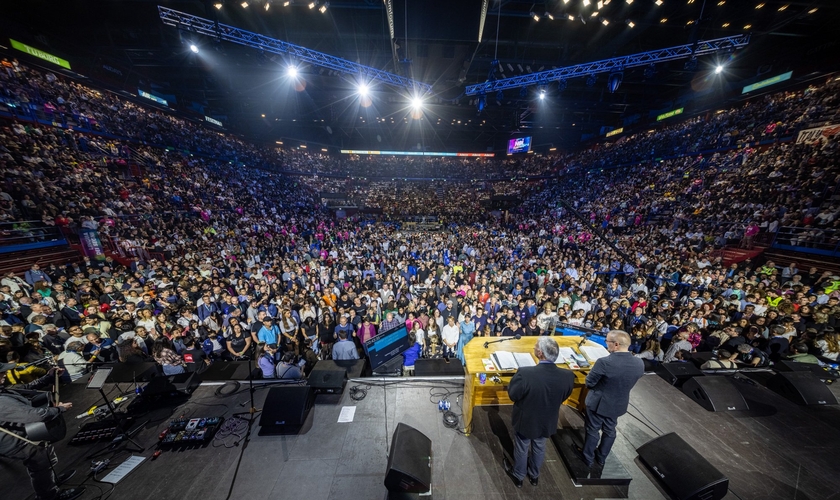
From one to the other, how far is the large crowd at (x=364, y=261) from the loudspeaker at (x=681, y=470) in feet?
8.68

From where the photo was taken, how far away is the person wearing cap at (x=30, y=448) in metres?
2.41

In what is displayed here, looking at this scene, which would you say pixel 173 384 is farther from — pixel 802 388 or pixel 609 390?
pixel 802 388

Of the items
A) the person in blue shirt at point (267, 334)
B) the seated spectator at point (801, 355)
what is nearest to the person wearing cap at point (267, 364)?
the person in blue shirt at point (267, 334)

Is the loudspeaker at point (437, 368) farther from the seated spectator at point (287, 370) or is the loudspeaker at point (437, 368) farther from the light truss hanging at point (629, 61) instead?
the light truss hanging at point (629, 61)

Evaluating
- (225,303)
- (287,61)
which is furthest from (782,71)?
(225,303)

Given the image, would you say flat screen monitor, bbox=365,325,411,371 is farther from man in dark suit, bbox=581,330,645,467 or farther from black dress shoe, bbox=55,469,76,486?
black dress shoe, bbox=55,469,76,486

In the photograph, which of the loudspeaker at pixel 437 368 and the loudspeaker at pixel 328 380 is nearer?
the loudspeaker at pixel 328 380

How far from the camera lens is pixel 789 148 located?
1201 centimetres

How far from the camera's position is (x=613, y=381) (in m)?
2.55

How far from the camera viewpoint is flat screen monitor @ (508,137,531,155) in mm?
26538

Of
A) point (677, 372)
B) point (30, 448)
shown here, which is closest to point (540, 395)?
point (677, 372)

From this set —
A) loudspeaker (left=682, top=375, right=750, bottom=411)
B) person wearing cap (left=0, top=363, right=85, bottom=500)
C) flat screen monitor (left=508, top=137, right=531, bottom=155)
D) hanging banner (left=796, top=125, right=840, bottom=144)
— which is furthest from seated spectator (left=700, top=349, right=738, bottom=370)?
flat screen monitor (left=508, top=137, right=531, bottom=155)

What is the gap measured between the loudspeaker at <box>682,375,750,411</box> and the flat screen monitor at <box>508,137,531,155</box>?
2691cm

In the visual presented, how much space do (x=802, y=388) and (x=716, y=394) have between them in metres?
1.39
